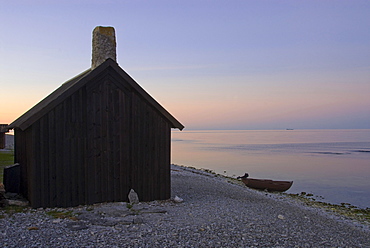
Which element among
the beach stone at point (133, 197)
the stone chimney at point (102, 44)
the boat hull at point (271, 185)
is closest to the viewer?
the beach stone at point (133, 197)

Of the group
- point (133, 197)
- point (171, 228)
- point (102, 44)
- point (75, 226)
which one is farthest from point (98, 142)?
point (171, 228)

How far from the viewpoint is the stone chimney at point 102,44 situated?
43.1ft

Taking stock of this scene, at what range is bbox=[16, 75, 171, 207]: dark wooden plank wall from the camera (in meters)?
11.2

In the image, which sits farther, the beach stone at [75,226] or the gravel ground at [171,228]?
the beach stone at [75,226]

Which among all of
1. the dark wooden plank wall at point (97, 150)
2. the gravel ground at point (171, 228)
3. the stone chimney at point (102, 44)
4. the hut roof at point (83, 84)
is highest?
the stone chimney at point (102, 44)

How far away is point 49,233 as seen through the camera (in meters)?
8.53

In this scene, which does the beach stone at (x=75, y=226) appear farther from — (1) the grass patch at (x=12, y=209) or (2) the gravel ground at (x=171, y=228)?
(1) the grass patch at (x=12, y=209)

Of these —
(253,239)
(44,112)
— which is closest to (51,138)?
(44,112)

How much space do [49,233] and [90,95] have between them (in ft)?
16.2

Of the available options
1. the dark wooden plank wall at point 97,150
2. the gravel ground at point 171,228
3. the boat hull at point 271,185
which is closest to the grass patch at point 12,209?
the gravel ground at point 171,228

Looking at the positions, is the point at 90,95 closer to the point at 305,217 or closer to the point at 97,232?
the point at 97,232

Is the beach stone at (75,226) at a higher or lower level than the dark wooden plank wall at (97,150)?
lower

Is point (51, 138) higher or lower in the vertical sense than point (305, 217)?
higher

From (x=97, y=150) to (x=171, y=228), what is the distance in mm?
4267
